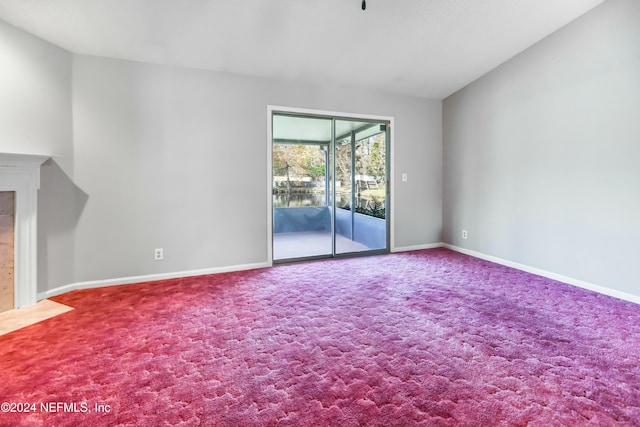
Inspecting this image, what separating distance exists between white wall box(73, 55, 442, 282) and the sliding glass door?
50 cm

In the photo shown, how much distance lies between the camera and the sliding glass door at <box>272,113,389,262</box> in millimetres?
4645

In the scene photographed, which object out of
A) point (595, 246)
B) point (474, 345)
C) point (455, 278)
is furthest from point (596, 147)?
point (474, 345)

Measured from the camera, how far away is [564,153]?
3484mm

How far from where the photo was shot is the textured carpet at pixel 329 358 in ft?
4.99

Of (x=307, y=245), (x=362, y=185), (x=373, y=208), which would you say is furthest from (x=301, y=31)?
(x=307, y=245)

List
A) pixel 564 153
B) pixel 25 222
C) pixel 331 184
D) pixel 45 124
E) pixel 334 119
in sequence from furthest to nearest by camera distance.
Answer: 1. pixel 331 184
2. pixel 334 119
3. pixel 564 153
4. pixel 45 124
5. pixel 25 222

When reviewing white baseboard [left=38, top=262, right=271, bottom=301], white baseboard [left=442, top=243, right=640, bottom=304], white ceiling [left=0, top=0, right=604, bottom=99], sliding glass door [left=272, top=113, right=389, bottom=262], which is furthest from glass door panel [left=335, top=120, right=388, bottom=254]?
white baseboard [left=38, top=262, right=271, bottom=301]

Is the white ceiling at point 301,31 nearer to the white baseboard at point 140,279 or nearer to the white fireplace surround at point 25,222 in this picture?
the white fireplace surround at point 25,222

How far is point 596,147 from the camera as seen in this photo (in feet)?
10.5

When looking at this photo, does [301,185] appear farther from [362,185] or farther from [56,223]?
[56,223]

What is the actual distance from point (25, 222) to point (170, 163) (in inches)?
56.3

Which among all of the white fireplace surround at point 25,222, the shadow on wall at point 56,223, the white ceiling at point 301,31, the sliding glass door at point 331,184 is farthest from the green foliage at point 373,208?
the white fireplace surround at point 25,222

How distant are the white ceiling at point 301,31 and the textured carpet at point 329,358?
262 centimetres

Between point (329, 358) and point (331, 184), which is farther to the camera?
point (331, 184)
